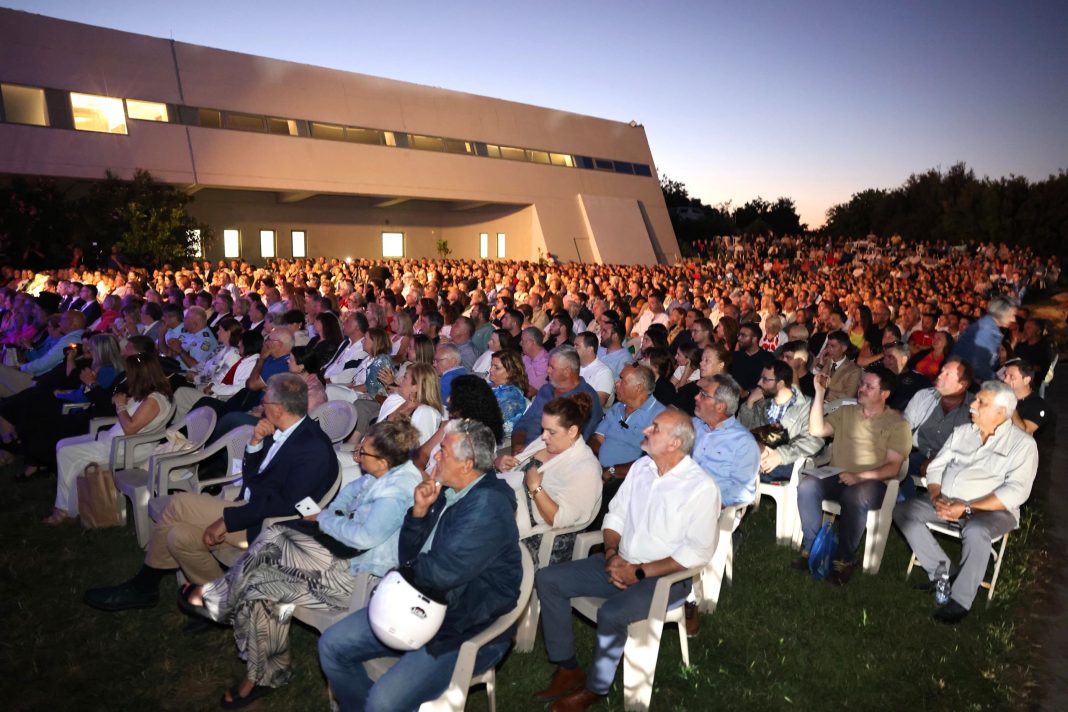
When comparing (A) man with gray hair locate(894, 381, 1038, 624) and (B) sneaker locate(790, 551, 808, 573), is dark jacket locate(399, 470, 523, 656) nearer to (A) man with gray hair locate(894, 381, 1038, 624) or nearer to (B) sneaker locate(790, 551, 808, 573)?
(B) sneaker locate(790, 551, 808, 573)

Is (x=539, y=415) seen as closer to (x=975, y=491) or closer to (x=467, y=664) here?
(x=467, y=664)

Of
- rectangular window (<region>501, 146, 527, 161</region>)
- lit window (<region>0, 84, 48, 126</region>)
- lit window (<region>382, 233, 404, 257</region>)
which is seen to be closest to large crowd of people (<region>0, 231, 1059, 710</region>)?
lit window (<region>0, 84, 48, 126</region>)

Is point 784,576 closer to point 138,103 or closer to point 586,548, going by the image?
point 586,548

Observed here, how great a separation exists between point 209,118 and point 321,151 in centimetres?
359

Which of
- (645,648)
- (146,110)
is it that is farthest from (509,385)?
(146,110)

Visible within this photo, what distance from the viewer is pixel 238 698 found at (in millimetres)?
3549

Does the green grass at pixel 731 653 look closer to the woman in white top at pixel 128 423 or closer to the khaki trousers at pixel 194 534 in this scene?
the khaki trousers at pixel 194 534

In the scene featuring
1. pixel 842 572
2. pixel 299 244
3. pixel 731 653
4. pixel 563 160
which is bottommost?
pixel 731 653

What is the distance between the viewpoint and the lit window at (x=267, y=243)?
94.9 feet

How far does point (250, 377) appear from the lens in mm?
6633

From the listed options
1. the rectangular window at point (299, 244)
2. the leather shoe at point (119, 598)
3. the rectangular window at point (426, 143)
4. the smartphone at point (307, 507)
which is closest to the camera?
the smartphone at point (307, 507)

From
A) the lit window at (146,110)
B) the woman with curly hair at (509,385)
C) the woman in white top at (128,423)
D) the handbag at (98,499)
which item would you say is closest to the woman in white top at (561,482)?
the woman with curly hair at (509,385)

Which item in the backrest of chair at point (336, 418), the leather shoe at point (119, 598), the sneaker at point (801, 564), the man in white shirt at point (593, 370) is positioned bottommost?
the sneaker at point (801, 564)

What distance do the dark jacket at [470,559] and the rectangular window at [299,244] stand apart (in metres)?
28.6
